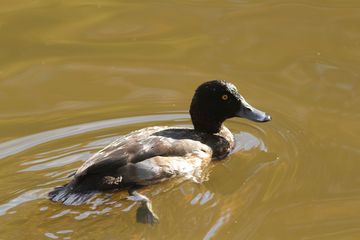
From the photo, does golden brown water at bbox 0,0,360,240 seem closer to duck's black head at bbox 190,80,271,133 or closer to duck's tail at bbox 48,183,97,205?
duck's tail at bbox 48,183,97,205

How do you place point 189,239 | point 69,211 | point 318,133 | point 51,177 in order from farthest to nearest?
point 318,133 < point 51,177 < point 69,211 < point 189,239

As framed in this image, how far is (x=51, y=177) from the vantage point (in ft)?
22.5

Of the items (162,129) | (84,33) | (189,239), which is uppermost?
(84,33)

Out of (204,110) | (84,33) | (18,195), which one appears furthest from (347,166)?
(84,33)

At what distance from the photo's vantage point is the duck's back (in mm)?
6430

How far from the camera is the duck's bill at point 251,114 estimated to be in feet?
24.3

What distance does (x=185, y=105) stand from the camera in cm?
814

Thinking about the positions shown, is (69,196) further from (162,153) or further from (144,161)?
(162,153)

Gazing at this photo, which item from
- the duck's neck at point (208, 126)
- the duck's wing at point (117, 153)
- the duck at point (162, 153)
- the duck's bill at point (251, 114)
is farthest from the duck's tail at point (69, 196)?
the duck's bill at point (251, 114)

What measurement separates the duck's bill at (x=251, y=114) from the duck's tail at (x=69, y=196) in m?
1.80

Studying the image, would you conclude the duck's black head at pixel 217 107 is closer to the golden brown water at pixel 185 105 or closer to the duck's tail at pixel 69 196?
the golden brown water at pixel 185 105

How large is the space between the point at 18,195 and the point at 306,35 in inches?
160

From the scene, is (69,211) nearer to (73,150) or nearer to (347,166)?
(73,150)

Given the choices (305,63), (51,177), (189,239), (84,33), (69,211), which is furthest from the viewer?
(84,33)
